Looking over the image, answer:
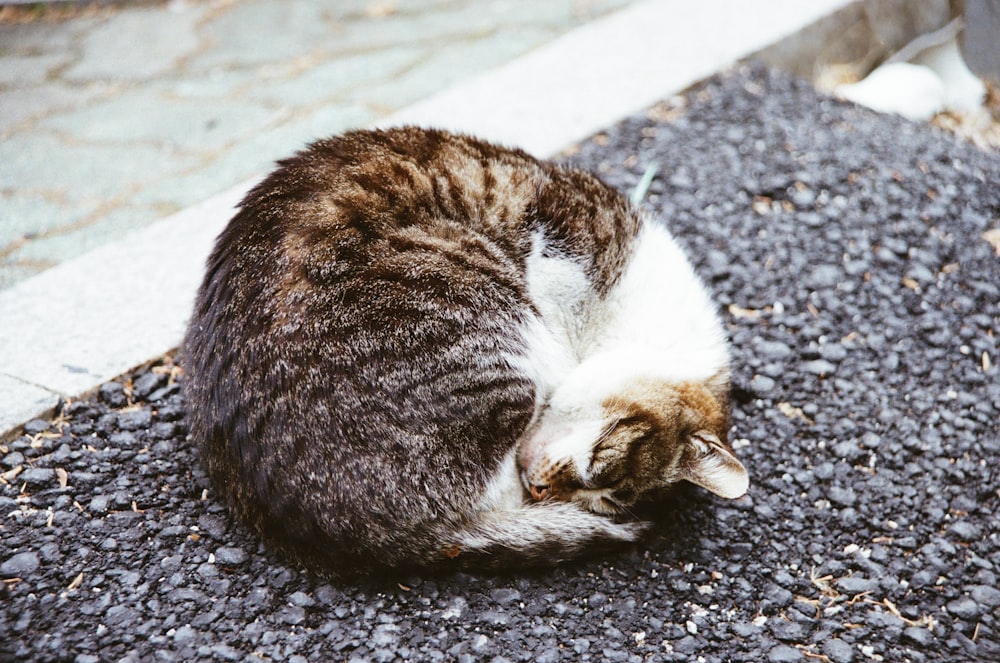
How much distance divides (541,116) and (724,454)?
6.55 feet

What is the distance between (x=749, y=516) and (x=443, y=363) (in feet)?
3.05

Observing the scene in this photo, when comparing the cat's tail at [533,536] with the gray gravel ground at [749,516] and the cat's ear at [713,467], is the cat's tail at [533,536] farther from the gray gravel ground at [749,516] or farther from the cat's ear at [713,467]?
the cat's ear at [713,467]

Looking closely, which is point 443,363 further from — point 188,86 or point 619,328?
point 188,86

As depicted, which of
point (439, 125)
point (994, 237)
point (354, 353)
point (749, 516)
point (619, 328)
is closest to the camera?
point (354, 353)

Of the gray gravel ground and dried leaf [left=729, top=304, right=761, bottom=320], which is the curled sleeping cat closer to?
the gray gravel ground

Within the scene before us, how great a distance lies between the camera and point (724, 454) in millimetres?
2252

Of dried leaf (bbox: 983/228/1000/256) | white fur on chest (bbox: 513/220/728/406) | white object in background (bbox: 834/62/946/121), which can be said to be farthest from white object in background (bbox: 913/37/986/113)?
white fur on chest (bbox: 513/220/728/406)

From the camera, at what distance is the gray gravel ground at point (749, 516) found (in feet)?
6.58

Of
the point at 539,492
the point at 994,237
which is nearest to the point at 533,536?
the point at 539,492

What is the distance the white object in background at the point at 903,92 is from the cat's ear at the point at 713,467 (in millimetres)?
2527

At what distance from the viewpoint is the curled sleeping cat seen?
6.76 feet

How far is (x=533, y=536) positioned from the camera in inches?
85.4

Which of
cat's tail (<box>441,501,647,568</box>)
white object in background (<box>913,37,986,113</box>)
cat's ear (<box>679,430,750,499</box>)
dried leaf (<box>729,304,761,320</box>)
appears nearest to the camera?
cat's tail (<box>441,501,647,568</box>)

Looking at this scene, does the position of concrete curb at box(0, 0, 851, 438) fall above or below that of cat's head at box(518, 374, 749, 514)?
above
